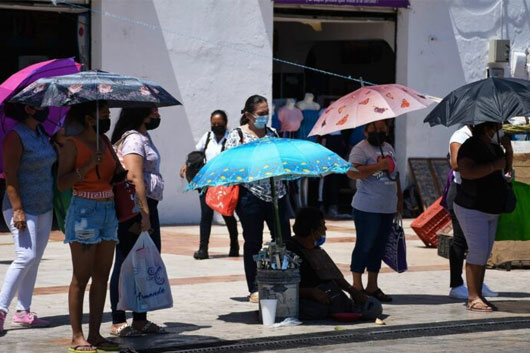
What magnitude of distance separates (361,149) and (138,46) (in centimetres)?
779

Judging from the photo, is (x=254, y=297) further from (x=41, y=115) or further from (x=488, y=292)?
(x=41, y=115)

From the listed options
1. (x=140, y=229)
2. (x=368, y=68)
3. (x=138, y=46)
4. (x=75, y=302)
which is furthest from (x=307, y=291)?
(x=368, y=68)

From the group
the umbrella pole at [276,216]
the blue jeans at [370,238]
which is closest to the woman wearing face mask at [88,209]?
the umbrella pole at [276,216]

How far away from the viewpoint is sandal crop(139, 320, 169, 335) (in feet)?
28.7

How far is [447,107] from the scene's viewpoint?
995cm

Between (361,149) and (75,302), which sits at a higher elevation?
(361,149)

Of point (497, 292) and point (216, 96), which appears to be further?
point (216, 96)

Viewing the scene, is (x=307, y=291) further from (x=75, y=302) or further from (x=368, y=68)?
(x=368, y=68)

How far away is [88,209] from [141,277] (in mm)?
864

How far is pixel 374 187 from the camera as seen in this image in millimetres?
10289

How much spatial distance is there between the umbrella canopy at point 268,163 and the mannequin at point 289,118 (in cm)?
1018

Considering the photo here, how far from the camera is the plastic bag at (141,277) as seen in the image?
27.5 feet

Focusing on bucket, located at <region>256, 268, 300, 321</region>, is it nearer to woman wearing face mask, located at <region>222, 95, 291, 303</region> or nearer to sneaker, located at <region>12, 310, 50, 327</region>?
woman wearing face mask, located at <region>222, 95, 291, 303</region>

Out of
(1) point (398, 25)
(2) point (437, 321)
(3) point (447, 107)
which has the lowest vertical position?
(2) point (437, 321)
